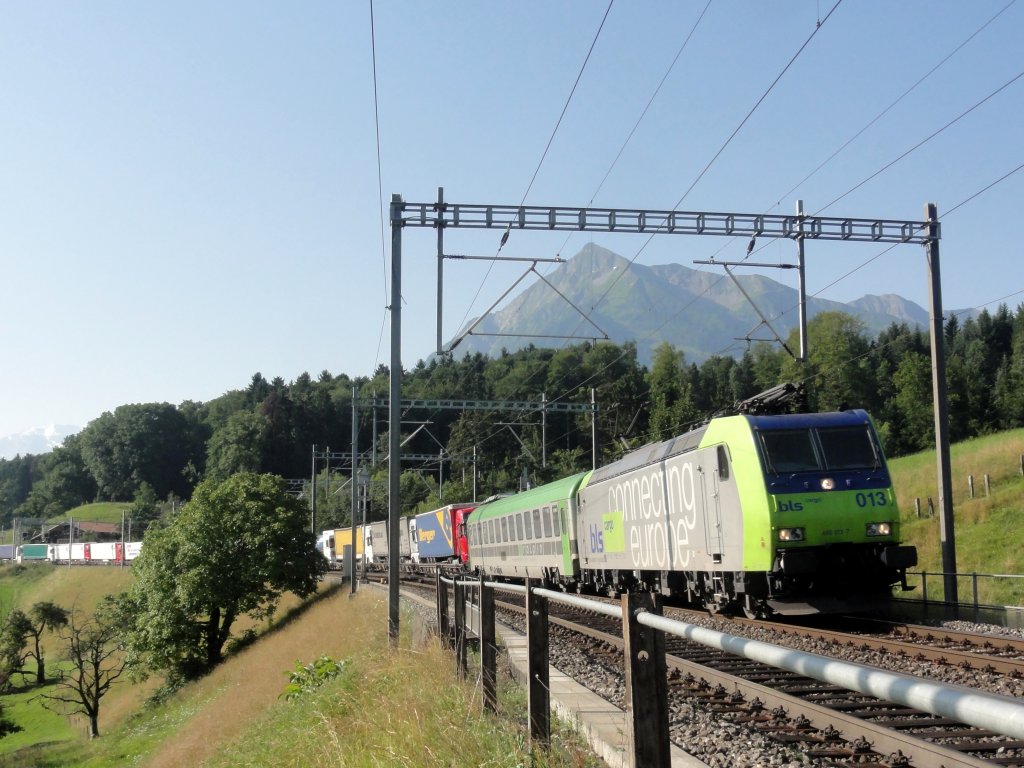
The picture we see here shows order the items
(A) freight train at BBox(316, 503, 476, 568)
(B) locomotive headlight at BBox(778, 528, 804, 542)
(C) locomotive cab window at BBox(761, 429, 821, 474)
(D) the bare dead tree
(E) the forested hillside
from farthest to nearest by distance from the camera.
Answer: (E) the forested hillside → (D) the bare dead tree → (A) freight train at BBox(316, 503, 476, 568) → (C) locomotive cab window at BBox(761, 429, 821, 474) → (B) locomotive headlight at BBox(778, 528, 804, 542)

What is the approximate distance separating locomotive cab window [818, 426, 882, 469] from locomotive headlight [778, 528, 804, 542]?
131cm

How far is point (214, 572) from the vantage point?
46375mm

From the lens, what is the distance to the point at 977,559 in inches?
996

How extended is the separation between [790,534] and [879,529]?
56.3 inches

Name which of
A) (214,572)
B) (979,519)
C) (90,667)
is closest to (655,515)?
(979,519)

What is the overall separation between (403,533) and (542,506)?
108 feet

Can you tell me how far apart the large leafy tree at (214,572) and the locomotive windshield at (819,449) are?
3654cm

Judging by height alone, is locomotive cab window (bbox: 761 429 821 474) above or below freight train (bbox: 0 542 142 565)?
above

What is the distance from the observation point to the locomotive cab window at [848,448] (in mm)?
14398

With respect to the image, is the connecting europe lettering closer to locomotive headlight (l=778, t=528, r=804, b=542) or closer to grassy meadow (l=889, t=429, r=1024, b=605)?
locomotive headlight (l=778, t=528, r=804, b=542)

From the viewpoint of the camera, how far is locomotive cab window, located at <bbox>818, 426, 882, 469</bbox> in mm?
14398

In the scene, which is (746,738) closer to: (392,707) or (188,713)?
(392,707)

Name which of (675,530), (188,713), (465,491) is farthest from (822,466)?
(465,491)

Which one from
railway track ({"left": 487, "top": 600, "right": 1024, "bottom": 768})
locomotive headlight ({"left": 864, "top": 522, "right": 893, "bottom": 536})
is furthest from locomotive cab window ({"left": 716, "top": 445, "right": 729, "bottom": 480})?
railway track ({"left": 487, "top": 600, "right": 1024, "bottom": 768})
